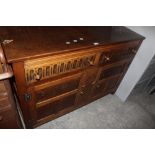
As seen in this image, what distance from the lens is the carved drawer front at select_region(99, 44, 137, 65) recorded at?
3.86 feet

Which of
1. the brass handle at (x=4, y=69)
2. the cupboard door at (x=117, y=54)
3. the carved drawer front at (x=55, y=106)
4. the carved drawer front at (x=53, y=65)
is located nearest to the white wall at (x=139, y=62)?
the cupboard door at (x=117, y=54)

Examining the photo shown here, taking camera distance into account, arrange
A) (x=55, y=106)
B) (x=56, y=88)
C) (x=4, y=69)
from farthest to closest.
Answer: (x=55, y=106) < (x=56, y=88) < (x=4, y=69)

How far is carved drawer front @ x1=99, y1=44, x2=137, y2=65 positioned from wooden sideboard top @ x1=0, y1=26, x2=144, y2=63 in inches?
4.0

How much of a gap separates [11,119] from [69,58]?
650 mm

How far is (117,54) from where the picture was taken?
1.27 m

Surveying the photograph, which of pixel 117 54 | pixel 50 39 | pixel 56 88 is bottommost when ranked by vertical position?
pixel 56 88

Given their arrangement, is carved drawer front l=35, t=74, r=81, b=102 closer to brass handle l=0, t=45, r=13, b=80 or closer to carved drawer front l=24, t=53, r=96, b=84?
carved drawer front l=24, t=53, r=96, b=84

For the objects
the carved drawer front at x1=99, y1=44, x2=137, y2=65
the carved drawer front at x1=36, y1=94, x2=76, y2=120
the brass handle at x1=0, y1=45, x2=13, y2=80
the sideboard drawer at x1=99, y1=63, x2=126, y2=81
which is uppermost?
the brass handle at x1=0, y1=45, x2=13, y2=80

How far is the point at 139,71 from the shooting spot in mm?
1553

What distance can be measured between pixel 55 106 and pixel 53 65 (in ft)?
1.65

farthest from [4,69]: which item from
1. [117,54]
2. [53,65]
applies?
[117,54]

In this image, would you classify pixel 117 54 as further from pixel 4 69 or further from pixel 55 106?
pixel 4 69

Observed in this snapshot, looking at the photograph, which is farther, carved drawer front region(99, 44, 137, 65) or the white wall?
the white wall

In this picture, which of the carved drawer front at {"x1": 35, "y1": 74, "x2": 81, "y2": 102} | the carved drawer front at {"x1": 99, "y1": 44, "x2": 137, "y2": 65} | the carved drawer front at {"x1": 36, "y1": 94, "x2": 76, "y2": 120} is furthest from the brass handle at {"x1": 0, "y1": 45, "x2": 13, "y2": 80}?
the carved drawer front at {"x1": 99, "y1": 44, "x2": 137, "y2": 65}
